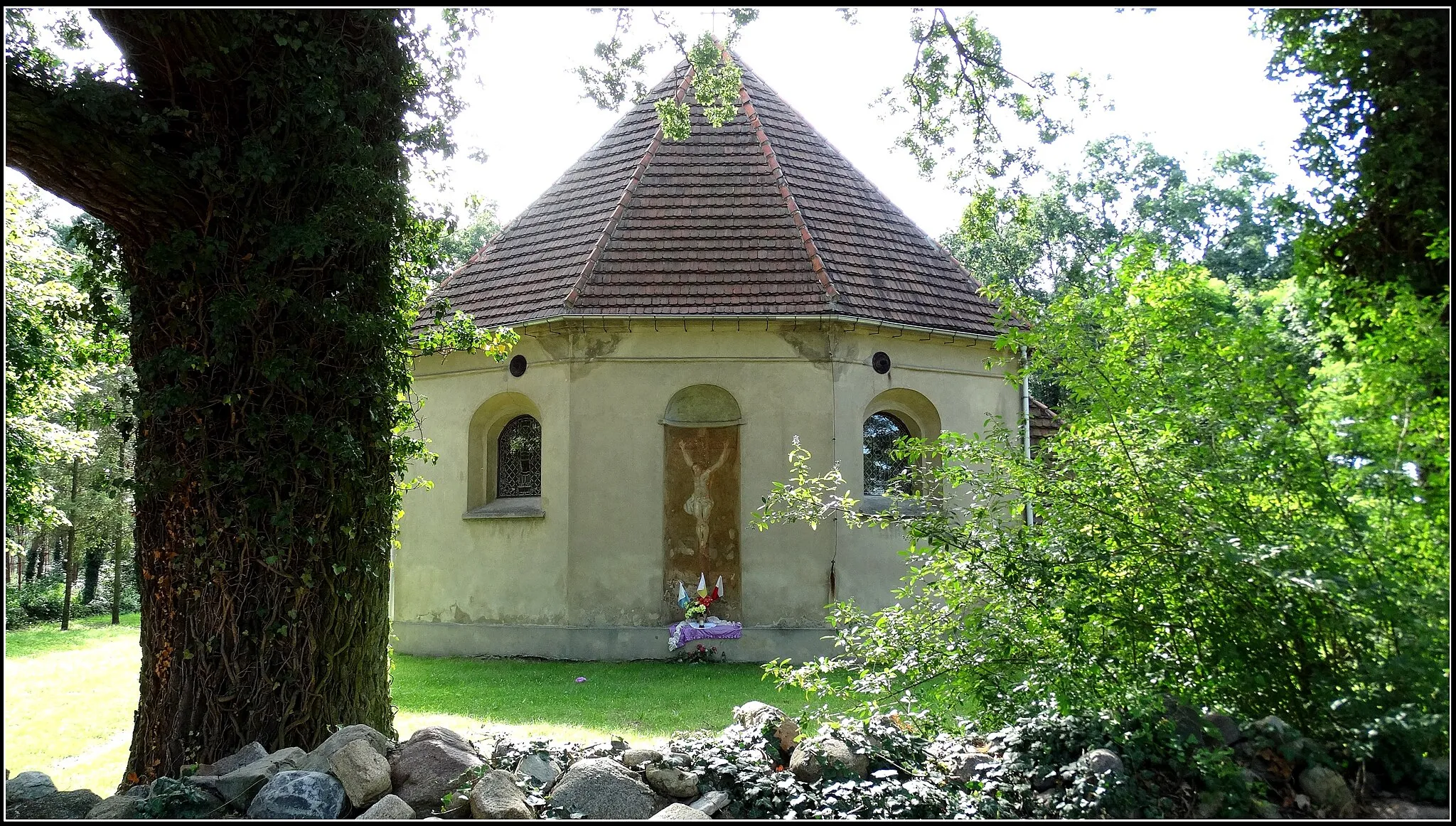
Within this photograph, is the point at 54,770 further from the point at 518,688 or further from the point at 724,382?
the point at 724,382

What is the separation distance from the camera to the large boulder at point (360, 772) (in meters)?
4.82

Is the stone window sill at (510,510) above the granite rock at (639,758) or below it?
above

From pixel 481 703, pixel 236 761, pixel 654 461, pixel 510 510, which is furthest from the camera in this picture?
pixel 510 510

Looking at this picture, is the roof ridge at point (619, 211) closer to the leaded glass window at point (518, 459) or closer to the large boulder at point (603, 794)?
the leaded glass window at point (518, 459)

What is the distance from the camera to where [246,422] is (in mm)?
5785

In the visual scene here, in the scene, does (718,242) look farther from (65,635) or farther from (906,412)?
(65,635)

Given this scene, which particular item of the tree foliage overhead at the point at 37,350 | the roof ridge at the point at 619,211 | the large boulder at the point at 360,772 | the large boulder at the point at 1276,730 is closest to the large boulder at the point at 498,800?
the large boulder at the point at 360,772

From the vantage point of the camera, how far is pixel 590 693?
10.2 metres

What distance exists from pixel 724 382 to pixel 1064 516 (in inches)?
315

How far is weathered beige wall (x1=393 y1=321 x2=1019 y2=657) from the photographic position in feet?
41.8

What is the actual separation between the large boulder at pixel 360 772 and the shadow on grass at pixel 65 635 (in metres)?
14.4

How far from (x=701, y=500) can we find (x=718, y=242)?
11.8 ft

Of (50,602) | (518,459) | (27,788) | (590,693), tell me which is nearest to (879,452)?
(518,459)

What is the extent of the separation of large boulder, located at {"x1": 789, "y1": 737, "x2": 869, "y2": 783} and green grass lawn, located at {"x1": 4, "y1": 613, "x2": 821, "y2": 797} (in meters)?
2.31
